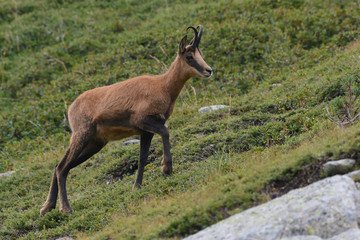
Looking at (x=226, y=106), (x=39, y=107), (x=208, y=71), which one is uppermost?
(x=208, y=71)

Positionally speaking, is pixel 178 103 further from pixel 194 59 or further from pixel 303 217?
pixel 303 217

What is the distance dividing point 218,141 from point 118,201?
9.02 feet

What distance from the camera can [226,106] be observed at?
12.4 m

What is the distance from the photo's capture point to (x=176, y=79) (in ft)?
30.5

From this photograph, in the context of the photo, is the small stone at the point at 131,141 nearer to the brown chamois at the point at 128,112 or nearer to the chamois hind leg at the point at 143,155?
the brown chamois at the point at 128,112

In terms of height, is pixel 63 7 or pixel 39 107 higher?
pixel 63 7

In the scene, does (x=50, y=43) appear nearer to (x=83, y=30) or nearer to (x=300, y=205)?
(x=83, y=30)

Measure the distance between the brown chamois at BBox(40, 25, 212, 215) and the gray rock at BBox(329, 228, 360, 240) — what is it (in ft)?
14.4

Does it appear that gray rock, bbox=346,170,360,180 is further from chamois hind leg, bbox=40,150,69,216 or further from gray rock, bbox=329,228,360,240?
chamois hind leg, bbox=40,150,69,216

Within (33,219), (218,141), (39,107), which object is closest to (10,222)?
(33,219)

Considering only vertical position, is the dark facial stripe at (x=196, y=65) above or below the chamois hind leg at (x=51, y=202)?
above

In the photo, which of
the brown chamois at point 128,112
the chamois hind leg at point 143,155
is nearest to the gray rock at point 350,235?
the brown chamois at point 128,112

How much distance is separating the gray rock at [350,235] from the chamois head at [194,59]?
16.1 feet

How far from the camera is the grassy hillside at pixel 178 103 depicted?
21.9 ft
